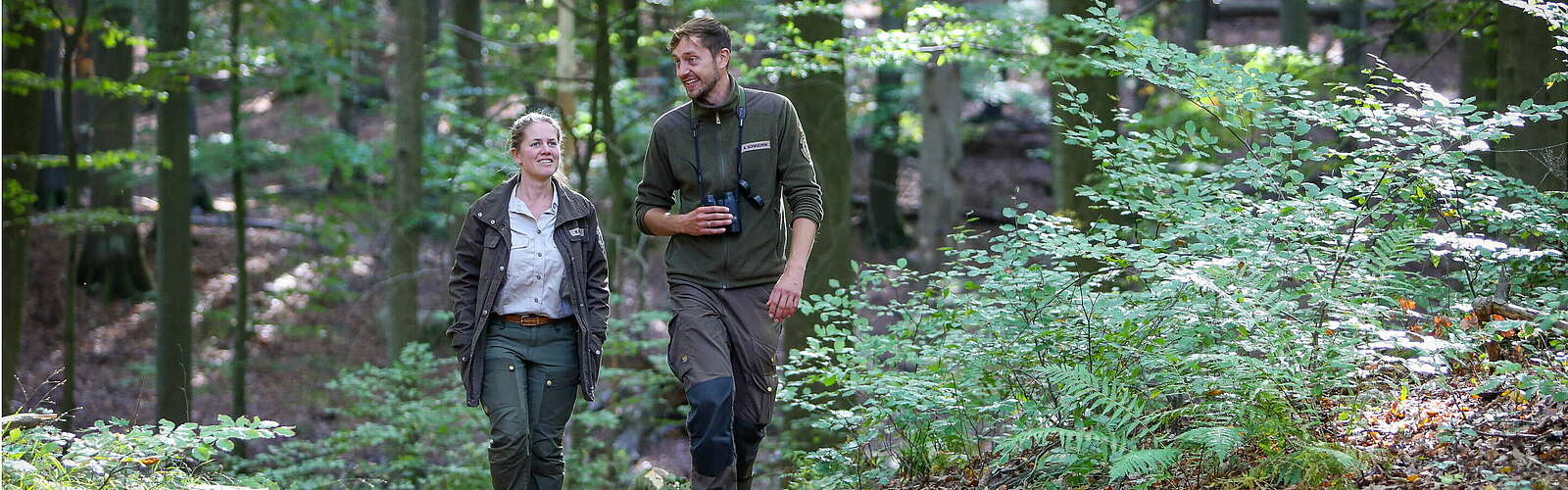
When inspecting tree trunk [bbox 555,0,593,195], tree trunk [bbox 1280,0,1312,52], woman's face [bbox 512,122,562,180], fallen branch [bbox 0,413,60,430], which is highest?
tree trunk [bbox 1280,0,1312,52]

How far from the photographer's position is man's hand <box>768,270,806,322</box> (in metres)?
4.60

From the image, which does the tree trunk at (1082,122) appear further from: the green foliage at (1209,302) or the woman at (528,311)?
the woman at (528,311)

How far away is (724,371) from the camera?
4.57m

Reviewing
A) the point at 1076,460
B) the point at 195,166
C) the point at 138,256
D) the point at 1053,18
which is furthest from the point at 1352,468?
the point at 138,256

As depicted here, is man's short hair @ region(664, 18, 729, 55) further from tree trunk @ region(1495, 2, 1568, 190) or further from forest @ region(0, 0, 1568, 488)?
tree trunk @ region(1495, 2, 1568, 190)

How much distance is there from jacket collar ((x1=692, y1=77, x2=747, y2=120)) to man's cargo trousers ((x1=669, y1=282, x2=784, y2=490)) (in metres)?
0.69

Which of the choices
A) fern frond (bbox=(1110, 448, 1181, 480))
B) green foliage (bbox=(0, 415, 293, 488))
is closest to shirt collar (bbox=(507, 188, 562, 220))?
green foliage (bbox=(0, 415, 293, 488))

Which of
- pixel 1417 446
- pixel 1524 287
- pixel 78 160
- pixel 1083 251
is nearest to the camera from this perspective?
pixel 1417 446

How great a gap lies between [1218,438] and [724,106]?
7.23 feet

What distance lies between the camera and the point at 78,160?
11.4m

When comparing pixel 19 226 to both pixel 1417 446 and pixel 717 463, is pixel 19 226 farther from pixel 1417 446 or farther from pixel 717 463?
pixel 1417 446

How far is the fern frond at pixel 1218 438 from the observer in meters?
4.08

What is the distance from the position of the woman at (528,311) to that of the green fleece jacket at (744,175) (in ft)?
1.29

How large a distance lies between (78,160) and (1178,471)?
35.5 ft
